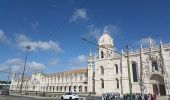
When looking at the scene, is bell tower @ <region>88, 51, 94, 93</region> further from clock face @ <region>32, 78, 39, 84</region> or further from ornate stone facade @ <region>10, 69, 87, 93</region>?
clock face @ <region>32, 78, 39, 84</region>

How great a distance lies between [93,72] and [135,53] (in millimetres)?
16897

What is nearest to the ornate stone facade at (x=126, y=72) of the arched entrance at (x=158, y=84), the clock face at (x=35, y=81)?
the arched entrance at (x=158, y=84)

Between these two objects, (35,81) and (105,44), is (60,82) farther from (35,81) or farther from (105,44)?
(105,44)

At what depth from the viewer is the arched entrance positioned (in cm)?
Result: 4715

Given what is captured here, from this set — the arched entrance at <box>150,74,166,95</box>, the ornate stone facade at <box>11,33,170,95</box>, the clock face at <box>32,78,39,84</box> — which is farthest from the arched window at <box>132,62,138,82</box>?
the clock face at <box>32,78,39,84</box>

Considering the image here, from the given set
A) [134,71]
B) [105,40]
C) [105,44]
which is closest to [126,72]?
[134,71]

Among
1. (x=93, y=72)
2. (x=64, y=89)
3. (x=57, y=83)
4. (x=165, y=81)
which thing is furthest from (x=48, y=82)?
(x=165, y=81)

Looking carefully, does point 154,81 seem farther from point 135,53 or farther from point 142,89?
point 135,53

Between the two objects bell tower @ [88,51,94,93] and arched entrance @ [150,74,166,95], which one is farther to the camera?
bell tower @ [88,51,94,93]

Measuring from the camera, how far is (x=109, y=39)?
62562 mm

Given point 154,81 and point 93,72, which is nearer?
point 154,81

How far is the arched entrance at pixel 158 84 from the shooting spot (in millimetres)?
47153

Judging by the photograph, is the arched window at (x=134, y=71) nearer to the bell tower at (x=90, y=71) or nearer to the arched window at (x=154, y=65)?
the arched window at (x=154, y=65)

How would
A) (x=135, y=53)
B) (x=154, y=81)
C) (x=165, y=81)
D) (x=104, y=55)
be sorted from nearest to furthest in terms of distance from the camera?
(x=165, y=81)
(x=154, y=81)
(x=135, y=53)
(x=104, y=55)
